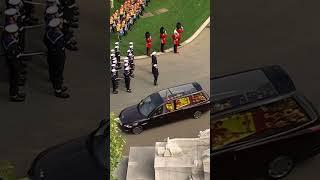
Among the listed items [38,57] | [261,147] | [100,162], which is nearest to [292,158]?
[261,147]

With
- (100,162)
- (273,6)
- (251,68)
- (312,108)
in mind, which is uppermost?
(273,6)

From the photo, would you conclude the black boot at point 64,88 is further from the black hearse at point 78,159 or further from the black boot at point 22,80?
the black hearse at point 78,159

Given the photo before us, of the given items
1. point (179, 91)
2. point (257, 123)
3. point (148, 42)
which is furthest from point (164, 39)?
point (257, 123)

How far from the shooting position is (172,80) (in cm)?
1305

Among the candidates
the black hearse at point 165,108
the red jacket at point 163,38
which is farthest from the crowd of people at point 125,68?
the black hearse at point 165,108

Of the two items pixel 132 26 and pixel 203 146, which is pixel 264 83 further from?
pixel 132 26

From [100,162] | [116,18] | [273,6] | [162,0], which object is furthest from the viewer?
[162,0]

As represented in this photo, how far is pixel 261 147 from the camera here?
8742 mm

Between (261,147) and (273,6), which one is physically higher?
(273,6)

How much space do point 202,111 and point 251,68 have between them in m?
2.16

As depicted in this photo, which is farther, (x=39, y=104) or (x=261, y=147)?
(x=39, y=104)

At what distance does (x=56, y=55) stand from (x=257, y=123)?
3616mm

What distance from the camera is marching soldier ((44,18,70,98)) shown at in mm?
10219

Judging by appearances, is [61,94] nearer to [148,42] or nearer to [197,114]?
[197,114]
